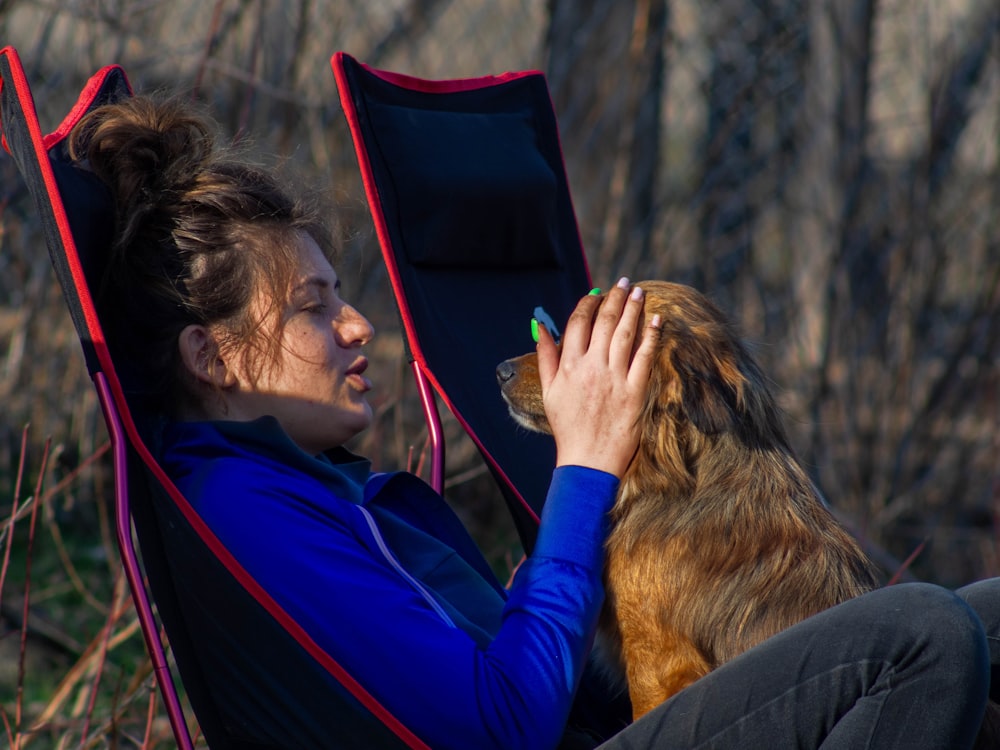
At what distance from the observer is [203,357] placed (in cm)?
216

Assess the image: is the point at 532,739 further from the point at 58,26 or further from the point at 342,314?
the point at 58,26

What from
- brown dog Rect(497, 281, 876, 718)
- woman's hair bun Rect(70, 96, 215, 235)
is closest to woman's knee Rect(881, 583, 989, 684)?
brown dog Rect(497, 281, 876, 718)

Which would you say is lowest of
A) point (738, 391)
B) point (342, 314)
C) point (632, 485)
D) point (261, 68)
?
point (632, 485)

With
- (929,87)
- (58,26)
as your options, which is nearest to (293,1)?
(58,26)

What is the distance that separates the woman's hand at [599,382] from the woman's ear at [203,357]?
622 mm

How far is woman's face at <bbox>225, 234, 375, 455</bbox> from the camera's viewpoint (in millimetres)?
2172

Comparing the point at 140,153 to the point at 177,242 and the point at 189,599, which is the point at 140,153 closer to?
the point at 177,242

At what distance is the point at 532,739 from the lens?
1.78 meters

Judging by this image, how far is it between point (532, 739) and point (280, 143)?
138 inches

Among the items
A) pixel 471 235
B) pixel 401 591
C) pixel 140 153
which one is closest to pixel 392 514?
pixel 401 591

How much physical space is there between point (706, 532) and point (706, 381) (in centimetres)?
32

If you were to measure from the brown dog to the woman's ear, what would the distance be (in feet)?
2.70

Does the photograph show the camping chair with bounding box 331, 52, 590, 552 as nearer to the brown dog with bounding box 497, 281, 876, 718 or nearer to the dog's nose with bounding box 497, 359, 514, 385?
the dog's nose with bounding box 497, 359, 514, 385

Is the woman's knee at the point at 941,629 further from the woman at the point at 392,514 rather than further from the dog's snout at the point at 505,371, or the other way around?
the dog's snout at the point at 505,371
